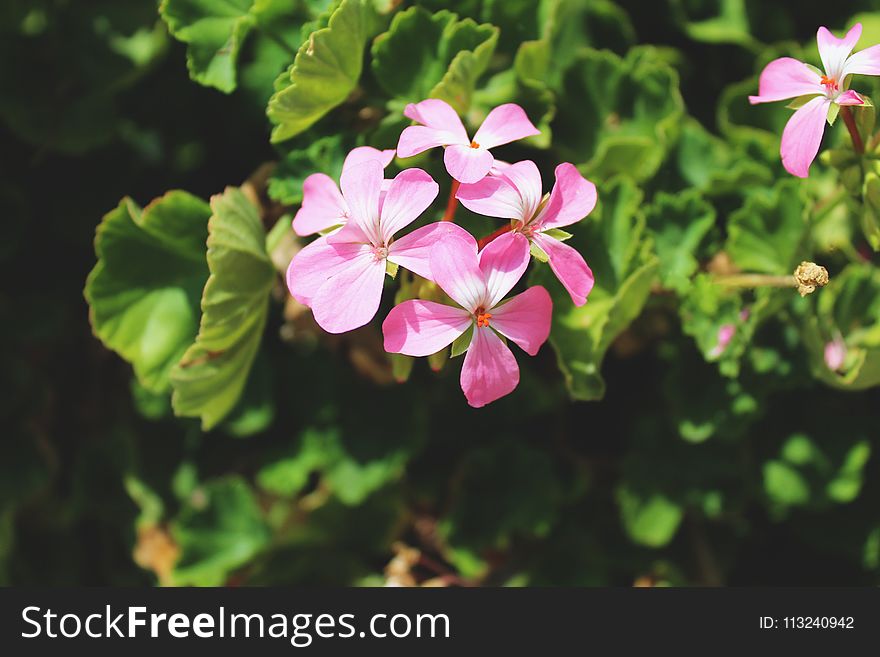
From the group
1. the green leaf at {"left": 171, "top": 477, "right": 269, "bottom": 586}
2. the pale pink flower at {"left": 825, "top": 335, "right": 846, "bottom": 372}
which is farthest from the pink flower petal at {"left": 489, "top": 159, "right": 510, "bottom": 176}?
the green leaf at {"left": 171, "top": 477, "right": 269, "bottom": 586}

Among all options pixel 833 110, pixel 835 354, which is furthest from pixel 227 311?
pixel 835 354

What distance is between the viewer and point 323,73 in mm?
1312

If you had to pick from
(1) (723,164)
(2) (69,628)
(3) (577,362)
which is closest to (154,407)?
(2) (69,628)

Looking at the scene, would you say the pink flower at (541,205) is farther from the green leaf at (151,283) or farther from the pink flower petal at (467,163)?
the green leaf at (151,283)

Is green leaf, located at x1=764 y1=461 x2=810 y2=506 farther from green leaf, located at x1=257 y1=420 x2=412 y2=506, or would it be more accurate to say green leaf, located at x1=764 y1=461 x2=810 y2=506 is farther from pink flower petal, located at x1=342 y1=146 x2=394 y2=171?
pink flower petal, located at x1=342 y1=146 x2=394 y2=171

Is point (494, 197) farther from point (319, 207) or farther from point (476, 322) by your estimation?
point (319, 207)

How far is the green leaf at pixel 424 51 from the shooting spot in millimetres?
1396

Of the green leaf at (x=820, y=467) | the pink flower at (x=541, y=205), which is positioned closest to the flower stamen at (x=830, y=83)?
the pink flower at (x=541, y=205)

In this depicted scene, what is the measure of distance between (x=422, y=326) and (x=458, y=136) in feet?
0.88

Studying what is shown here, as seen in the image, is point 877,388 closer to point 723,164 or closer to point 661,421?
point 661,421

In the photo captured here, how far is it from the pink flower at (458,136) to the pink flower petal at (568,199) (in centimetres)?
9

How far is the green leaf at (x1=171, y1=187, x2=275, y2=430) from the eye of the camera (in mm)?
1306

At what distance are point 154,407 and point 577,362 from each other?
3.19 feet

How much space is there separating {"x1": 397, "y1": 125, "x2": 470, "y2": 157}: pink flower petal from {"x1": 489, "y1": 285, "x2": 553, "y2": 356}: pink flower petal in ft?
0.73
